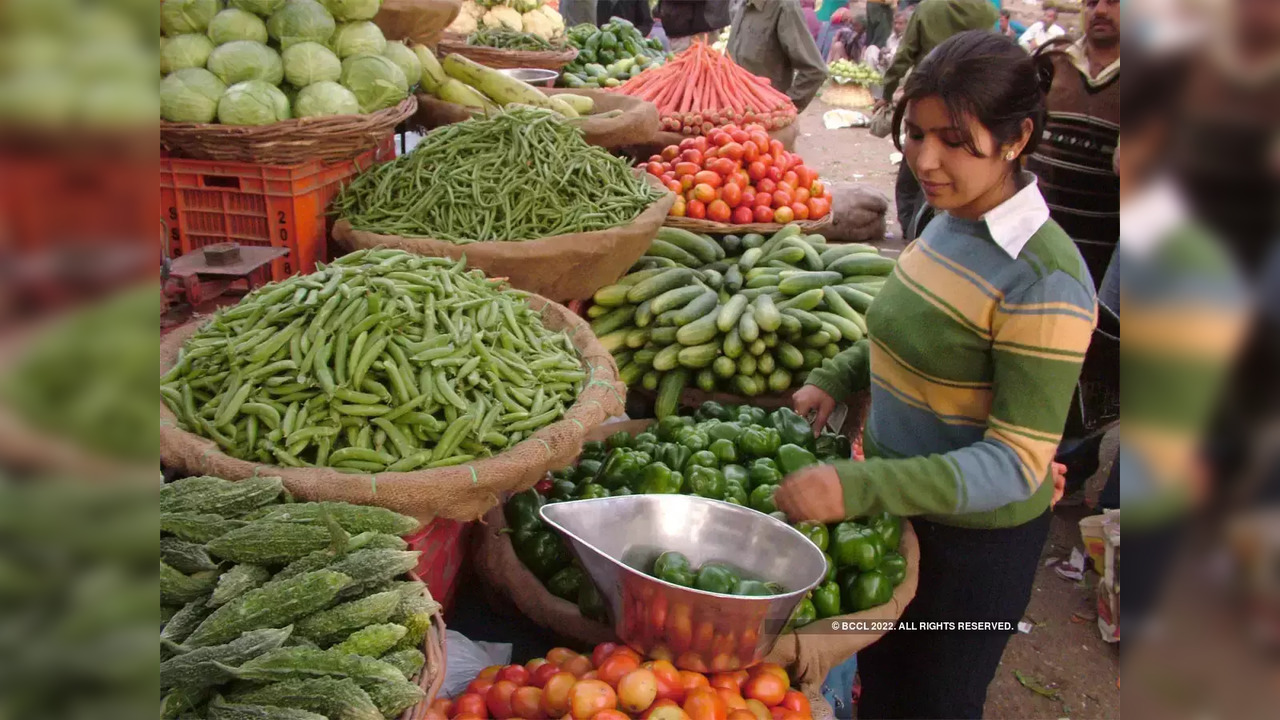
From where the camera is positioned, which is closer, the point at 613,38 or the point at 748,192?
the point at 748,192

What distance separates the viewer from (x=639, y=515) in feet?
7.57

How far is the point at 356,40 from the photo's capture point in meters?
3.93

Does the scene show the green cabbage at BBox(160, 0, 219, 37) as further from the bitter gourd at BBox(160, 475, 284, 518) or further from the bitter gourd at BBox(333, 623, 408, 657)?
the bitter gourd at BBox(333, 623, 408, 657)

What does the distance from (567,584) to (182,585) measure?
3.24ft

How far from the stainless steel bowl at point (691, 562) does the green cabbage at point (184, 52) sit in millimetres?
2481

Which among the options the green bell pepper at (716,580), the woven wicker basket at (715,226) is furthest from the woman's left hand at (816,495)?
the woven wicker basket at (715,226)

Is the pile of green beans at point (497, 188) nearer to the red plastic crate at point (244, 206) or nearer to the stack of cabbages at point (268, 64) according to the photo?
the red plastic crate at point (244, 206)

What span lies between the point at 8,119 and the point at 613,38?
29.1ft

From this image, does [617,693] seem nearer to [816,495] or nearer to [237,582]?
[816,495]

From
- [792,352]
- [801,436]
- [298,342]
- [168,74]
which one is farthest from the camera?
[792,352]

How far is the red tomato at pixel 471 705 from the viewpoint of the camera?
199 centimetres

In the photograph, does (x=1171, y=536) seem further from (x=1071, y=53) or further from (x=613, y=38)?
(x=613, y=38)

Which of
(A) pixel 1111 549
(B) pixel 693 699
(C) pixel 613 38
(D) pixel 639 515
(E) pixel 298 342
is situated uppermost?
(C) pixel 613 38

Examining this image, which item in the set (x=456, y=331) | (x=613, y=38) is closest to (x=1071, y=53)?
(x=456, y=331)
